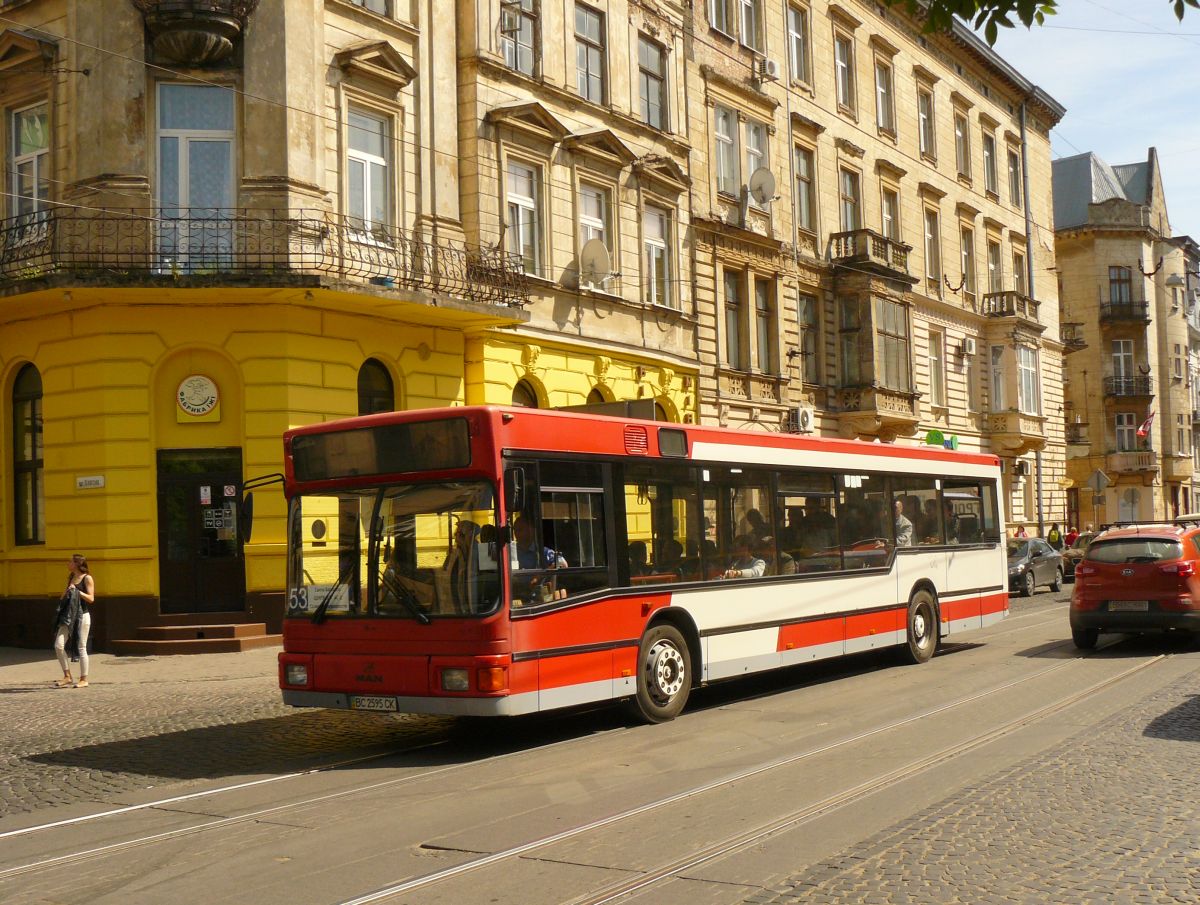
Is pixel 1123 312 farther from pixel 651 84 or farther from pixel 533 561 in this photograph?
pixel 533 561

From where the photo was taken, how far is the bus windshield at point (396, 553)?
34.5ft

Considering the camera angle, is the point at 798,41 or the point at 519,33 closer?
the point at 519,33

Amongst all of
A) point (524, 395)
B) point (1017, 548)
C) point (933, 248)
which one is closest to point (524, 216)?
point (524, 395)

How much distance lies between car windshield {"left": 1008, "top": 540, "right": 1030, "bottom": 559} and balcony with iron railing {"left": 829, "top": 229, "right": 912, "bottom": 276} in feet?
28.5

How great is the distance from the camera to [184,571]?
20219 mm

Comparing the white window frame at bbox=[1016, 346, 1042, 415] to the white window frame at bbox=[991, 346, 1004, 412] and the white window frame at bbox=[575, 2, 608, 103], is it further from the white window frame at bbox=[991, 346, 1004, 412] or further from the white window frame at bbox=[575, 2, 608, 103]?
the white window frame at bbox=[575, 2, 608, 103]

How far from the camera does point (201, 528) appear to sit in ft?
66.8

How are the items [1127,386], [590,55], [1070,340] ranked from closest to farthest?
[590,55], [1070,340], [1127,386]

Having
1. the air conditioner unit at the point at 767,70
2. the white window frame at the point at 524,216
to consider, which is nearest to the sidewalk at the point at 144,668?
the white window frame at the point at 524,216

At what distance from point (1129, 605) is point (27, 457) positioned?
17.0 meters

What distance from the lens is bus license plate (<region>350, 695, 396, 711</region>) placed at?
10781 mm

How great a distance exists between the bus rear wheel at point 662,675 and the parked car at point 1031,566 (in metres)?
20.2

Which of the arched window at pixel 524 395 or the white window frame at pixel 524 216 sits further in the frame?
the arched window at pixel 524 395

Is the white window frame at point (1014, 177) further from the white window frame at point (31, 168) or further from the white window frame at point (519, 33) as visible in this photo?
the white window frame at point (31, 168)
